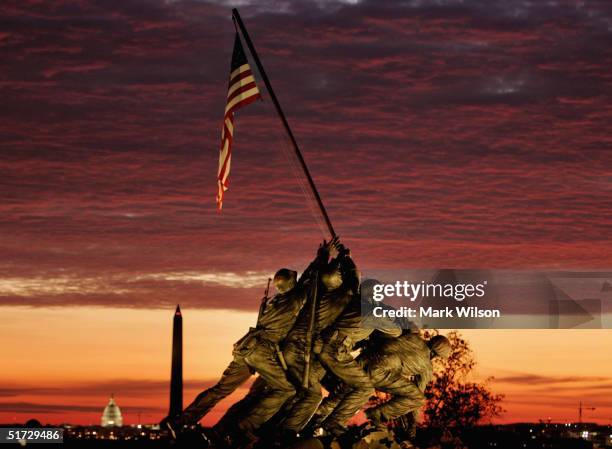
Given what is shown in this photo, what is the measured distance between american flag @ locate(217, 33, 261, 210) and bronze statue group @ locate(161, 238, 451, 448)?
2.94 metres

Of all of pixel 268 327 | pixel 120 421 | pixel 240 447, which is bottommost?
pixel 240 447

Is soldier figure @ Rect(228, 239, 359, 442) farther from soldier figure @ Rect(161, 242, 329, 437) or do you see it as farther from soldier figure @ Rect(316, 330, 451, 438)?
soldier figure @ Rect(316, 330, 451, 438)

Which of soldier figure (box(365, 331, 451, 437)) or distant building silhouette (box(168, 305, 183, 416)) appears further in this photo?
distant building silhouette (box(168, 305, 183, 416))

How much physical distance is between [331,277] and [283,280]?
3.12 feet

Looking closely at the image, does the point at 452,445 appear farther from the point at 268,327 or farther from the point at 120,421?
the point at 120,421

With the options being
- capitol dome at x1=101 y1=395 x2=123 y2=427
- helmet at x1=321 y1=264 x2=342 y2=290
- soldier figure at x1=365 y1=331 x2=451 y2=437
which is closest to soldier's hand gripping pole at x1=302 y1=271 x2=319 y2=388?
helmet at x1=321 y1=264 x2=342 y2=290

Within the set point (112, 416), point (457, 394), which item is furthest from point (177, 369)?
point (112, 416)

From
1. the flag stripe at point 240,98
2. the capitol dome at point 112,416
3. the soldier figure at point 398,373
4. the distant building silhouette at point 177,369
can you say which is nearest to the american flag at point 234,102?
the flag stripe at point 240,98

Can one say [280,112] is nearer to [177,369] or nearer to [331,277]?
[331,277]

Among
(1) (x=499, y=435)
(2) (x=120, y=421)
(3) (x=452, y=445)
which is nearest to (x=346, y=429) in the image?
(3) (x=452, y=445)

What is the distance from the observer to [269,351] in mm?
31125

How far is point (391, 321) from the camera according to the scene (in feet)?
106

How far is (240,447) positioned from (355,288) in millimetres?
4006

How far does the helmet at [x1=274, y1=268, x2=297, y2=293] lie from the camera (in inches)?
1231
